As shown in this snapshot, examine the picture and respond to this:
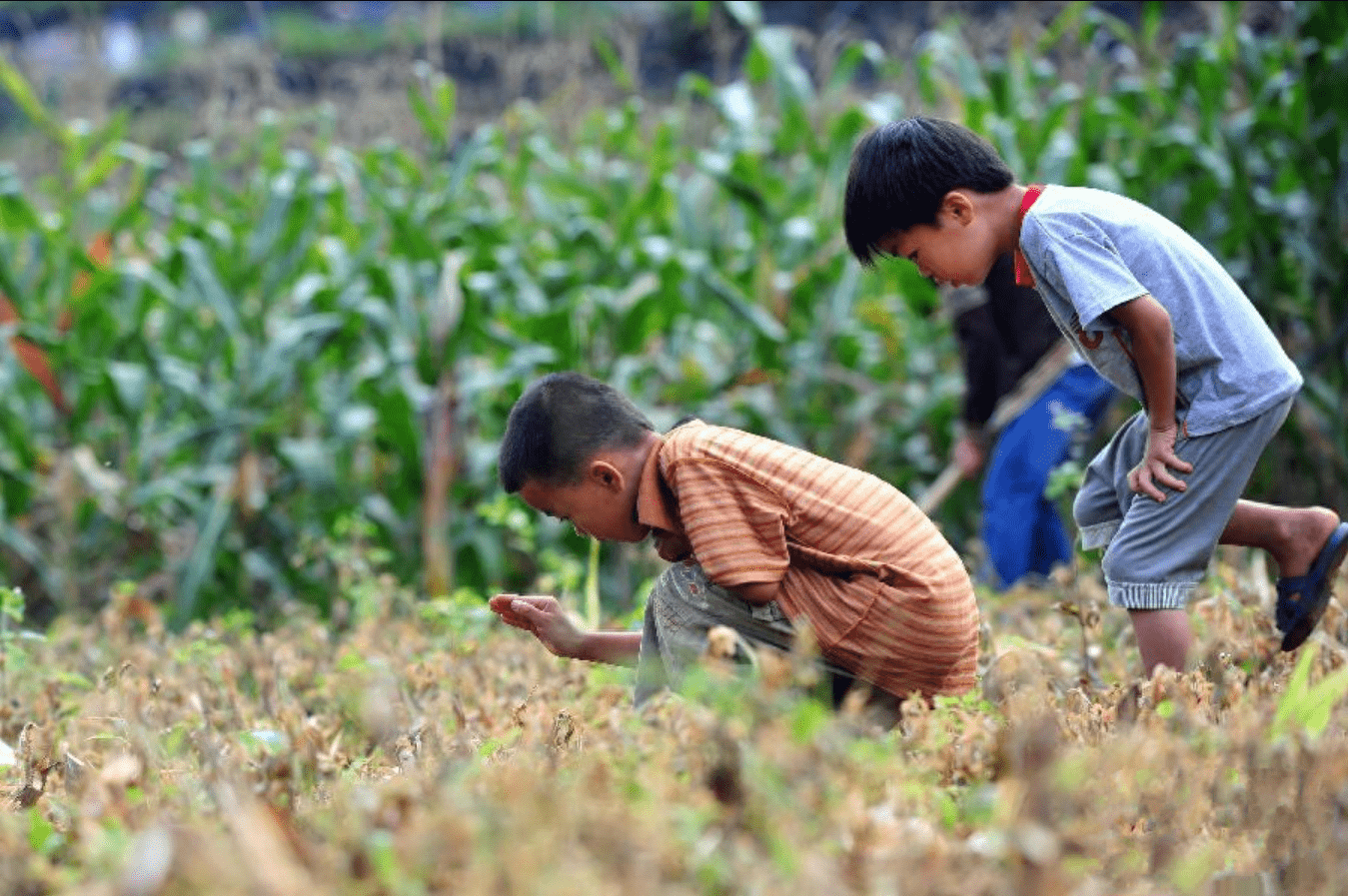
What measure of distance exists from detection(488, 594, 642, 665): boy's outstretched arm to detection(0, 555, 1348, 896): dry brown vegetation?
4.6 inches

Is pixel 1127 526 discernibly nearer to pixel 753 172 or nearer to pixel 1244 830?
pixel 1244 830

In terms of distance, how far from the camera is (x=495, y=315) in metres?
5.98

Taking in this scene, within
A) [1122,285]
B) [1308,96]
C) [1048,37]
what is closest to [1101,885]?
[1122,285]

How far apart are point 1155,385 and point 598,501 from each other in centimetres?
87

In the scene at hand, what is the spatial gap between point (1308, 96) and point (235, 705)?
407 centimetres

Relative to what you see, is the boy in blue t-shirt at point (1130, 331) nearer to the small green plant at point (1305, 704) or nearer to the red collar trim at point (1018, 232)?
the red collar trim at point (1018, 232)

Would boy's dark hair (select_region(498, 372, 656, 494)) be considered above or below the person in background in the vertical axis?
above

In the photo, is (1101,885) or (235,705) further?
(235,705)

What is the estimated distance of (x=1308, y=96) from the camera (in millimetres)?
5461

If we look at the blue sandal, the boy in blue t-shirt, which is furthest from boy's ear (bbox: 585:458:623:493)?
the blue sandal

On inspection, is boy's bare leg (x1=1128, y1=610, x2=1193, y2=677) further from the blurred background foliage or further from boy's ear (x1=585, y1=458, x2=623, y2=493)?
the blurred background foliage

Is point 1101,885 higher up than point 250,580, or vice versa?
point 1101,885

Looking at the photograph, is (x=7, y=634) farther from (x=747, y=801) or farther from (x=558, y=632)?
(x=747, y=801)

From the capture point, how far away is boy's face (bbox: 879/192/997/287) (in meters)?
2.61
